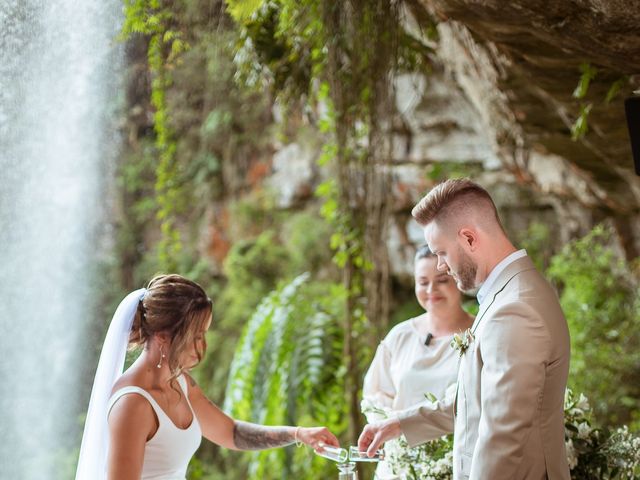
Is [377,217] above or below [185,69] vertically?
below

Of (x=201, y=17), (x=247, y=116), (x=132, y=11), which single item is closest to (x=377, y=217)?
(x=201, y=17)

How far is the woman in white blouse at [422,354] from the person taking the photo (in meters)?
3.12

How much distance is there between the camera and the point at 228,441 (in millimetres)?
2969

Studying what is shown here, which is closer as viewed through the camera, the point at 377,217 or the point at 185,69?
the point at 377,217

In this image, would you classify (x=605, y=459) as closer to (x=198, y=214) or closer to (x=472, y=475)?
(x=472, y=475)

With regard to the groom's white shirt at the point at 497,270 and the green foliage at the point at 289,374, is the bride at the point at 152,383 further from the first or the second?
the green foliage at the point at 289,374

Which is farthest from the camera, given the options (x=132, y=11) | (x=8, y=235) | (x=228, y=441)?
(x=8, y=235)

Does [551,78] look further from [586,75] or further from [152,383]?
[152,383]

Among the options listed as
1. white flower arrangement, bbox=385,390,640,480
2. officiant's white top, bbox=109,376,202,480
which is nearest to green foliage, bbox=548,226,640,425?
white flower arrangement, bbox=385,390,640,480

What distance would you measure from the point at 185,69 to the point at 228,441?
631 cm

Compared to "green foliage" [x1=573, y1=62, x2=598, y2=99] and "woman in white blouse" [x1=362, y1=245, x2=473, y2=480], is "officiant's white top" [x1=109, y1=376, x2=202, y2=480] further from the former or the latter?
"green foliage" [x1=573, y1=62, x2=598, y2=99]

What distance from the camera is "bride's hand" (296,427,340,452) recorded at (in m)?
2.86

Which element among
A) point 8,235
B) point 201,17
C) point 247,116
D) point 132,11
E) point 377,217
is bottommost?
point 8,235

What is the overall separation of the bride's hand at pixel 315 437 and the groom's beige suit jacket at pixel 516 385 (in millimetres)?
738
